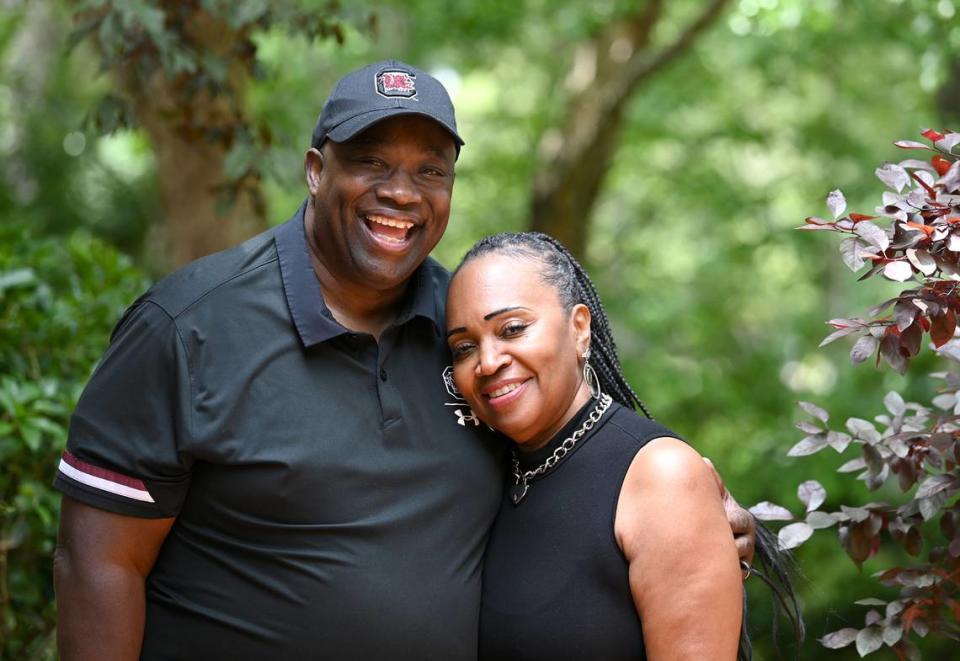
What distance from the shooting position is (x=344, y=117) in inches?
111

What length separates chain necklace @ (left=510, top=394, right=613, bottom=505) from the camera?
294 cm

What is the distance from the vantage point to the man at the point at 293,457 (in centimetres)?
270

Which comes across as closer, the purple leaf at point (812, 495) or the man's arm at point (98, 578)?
the man's arm at point (98, 578)

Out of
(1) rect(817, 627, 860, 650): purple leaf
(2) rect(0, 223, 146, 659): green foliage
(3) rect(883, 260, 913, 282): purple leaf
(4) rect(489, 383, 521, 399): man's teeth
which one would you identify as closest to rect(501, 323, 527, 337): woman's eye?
(4) rect(489, 383, 521, 399): man's teeth

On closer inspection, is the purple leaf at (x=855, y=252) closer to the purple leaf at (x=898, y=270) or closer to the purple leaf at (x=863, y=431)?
the purple leaf at (x=898, y=270)

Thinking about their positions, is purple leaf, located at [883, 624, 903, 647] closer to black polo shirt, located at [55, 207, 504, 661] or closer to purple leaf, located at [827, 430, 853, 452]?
purple leaf, located at [827, 430, 853, 452]

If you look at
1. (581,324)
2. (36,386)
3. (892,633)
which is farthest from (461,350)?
(36,386)

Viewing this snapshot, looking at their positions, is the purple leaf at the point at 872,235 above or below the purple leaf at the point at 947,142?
below

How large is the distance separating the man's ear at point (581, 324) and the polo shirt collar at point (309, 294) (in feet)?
1.29

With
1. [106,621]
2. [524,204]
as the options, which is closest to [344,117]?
[106,621]

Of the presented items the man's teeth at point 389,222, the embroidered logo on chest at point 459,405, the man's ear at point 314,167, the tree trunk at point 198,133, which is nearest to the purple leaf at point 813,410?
the embroidered logo on chest at point 459,405

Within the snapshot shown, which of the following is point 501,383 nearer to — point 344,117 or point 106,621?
point 344,117

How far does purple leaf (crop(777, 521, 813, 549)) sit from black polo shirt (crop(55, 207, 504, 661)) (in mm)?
878

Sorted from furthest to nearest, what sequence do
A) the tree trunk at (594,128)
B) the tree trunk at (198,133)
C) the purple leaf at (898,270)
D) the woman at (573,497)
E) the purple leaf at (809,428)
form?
the tree trunk at (594,128)
the tree trunk at (198,133)
the purple leaf at (809,428)
the woman at (573,497)
the purple leaf at (898,270)
